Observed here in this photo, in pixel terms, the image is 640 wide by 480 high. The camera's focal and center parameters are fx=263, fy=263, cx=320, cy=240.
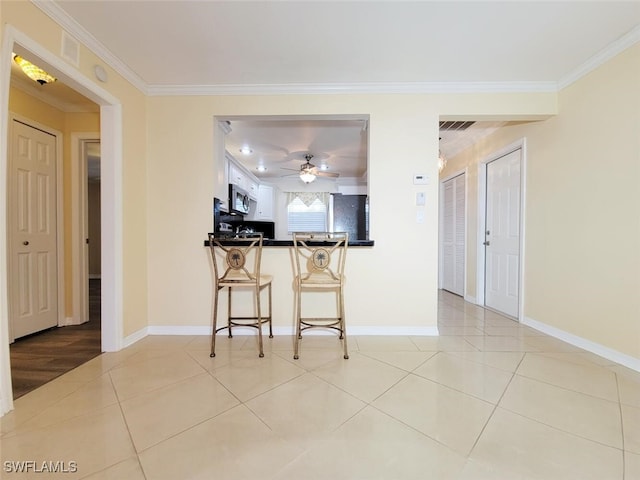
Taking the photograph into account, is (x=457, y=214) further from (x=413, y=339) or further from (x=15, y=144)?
(x=15, y=144)

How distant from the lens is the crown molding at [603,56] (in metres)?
1.94

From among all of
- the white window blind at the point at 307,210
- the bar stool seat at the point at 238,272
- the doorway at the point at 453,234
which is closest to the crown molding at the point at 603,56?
the doorway at the point at 453,234

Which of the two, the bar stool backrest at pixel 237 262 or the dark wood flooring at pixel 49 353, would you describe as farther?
the bar stool backrest at pixel 237 262

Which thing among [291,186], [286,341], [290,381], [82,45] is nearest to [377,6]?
[82,45]

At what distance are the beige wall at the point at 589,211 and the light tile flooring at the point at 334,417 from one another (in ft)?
1.45

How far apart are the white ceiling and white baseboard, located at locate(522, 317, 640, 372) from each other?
2.38 metres

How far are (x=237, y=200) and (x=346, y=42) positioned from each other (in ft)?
9.04

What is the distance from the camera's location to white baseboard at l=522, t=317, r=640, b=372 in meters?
1.99

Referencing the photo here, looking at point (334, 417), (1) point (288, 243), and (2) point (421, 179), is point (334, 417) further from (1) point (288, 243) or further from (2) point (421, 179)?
(2) point (421, 179)

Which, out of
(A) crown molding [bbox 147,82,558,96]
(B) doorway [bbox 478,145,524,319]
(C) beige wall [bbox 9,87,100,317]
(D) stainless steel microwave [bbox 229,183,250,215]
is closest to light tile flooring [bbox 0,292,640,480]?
(B) doorway [bbox 478,145,524,319]

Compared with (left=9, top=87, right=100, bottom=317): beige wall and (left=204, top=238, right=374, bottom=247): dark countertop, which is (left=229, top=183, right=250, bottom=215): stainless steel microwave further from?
(left=9, top=87, right=100, bottom=317): beige wall

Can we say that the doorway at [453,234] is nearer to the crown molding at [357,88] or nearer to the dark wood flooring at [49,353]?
the crown molding at [357,88]

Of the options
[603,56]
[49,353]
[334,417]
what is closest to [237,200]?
[49,353]

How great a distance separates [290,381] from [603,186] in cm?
293
